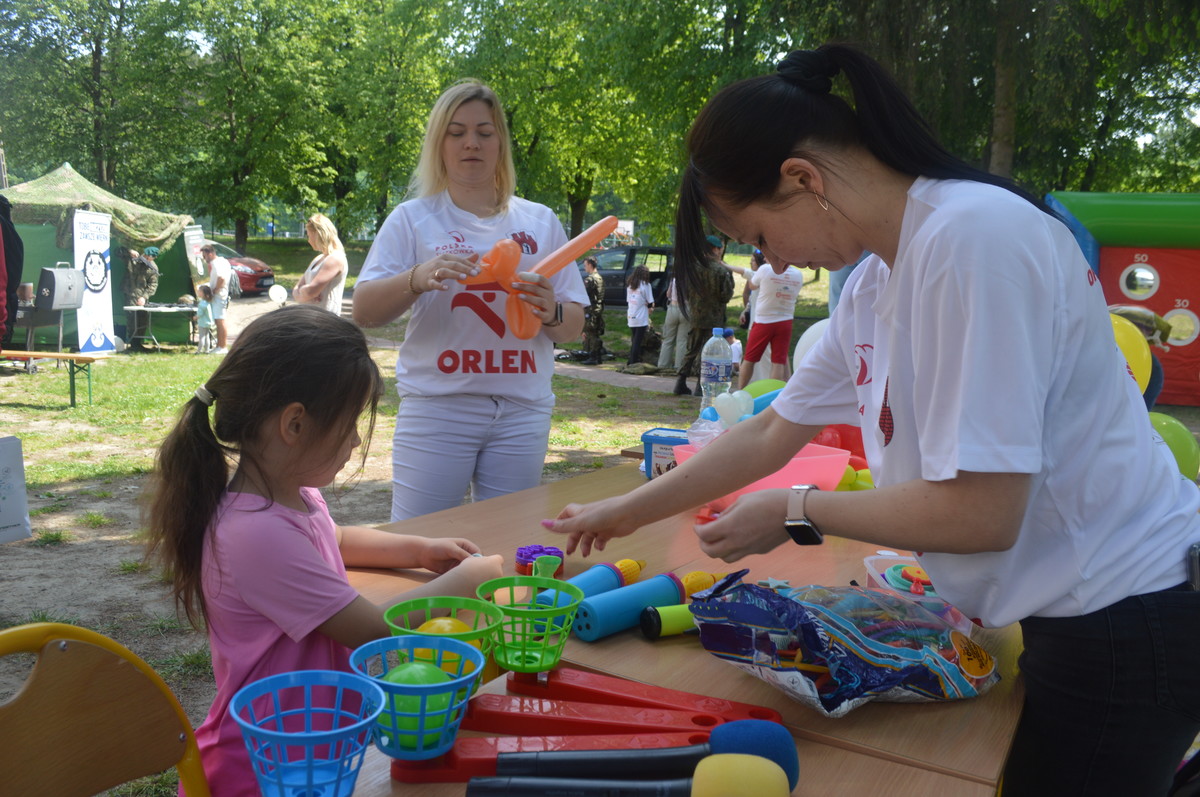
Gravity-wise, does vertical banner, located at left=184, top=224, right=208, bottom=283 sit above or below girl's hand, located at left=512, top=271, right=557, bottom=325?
above

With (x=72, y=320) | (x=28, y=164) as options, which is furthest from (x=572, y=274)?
(x=28, y=164)

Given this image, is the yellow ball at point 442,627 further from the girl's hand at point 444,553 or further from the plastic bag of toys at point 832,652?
the girl's hand at point 444,553

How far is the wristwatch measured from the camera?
129 cm

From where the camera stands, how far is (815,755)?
121 centimetres

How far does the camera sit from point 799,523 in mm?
1290

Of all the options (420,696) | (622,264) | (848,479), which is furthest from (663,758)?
(622,264)

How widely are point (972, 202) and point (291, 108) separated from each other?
Answer: 95.2 ft

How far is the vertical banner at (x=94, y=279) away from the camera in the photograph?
38.8 feet

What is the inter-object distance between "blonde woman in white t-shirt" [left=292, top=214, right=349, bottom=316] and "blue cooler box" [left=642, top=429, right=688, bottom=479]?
488 centimetres

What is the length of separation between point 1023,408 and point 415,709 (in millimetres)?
→ 823

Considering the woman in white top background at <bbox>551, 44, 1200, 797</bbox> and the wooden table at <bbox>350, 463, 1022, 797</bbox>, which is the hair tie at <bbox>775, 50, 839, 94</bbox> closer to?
the woman in white top background at <bbox>551, 44, 1200, 797</bbox>

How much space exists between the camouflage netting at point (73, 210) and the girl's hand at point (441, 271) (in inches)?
452

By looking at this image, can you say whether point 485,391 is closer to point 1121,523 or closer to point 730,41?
point 1121,523

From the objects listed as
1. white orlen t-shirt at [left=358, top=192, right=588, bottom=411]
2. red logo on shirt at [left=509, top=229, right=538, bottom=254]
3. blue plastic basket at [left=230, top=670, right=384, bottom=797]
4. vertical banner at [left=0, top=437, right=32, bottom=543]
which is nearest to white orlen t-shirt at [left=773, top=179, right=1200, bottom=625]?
blue plastic basket at [left=230, top=670, right=384, bottom=797]
